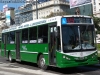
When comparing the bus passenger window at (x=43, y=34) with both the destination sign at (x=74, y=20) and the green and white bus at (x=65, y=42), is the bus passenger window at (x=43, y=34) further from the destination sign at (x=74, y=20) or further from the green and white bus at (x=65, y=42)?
the destination sign at (x=74, y=20)

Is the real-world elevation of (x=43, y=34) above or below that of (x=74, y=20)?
below

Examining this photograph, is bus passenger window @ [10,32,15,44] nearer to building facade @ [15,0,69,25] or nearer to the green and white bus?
the green and white bus

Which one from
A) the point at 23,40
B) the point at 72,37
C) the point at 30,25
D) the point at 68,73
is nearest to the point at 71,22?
the point at 72,37

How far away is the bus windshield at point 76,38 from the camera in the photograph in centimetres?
1298

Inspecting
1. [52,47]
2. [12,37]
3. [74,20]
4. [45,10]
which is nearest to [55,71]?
[52,47]

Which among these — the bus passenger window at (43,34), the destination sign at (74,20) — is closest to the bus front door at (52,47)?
the bus passenger window at (43,34)

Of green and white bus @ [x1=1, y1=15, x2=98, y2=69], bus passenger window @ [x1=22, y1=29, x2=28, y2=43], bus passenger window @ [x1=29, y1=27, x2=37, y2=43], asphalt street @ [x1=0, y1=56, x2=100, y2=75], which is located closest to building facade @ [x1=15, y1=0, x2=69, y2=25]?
bus passenger window @ [x1=22, y1=29, x2=28, y2=43]

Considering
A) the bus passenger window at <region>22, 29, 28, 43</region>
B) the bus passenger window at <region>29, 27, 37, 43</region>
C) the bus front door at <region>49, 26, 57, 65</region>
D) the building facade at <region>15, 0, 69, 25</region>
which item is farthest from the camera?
the building facade at <region>15, 0, 69, 25</region>

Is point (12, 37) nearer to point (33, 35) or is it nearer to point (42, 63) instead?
point (33, 35)

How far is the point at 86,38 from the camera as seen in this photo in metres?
13.4

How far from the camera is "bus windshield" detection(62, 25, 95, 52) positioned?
511 inches

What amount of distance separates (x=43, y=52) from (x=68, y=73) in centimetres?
227

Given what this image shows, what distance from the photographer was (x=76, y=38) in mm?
13180

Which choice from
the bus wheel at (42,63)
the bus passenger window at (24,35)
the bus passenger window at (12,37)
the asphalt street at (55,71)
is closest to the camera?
the asphalt street at (55,71)
